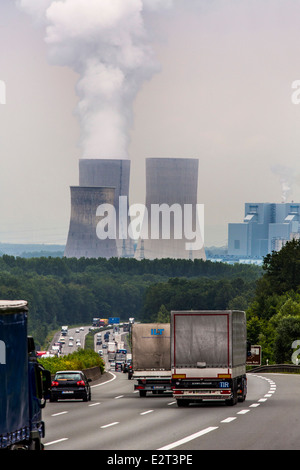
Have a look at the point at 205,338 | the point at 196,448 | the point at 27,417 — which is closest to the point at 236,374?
the point at 205,338

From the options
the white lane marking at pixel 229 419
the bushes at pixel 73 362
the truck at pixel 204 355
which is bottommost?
the bushes at pixel 73 362

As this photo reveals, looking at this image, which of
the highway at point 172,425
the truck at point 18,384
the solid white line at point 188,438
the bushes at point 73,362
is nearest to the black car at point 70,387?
the highway at point 172,425

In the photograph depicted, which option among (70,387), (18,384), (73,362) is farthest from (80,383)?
(18,384)

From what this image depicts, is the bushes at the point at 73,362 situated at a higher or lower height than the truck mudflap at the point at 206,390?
lower

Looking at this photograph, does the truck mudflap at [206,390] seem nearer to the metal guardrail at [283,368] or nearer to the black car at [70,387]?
the black car at [70,387]

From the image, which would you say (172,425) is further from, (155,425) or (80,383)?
(80,383)

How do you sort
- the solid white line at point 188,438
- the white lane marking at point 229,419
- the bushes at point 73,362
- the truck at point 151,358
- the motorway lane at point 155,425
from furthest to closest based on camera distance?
the bushes at point 73,362 → the truck at point 151,358 → the white lane marking at point 229,419 → the motorway lane at point 155,425 → the solid white line at point 188,438
